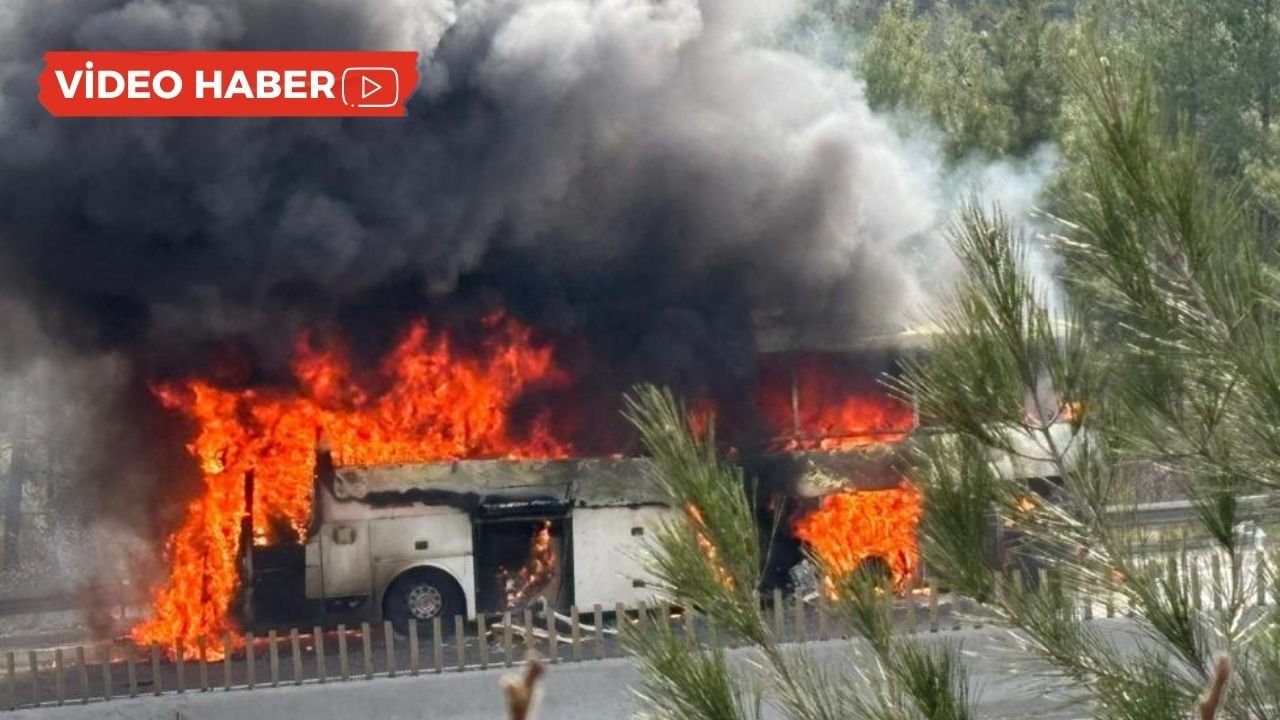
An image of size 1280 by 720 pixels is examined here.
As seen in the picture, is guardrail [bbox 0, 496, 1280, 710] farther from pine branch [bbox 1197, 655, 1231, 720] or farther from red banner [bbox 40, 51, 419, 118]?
red banner [bbox 40, 51, 419, 118]

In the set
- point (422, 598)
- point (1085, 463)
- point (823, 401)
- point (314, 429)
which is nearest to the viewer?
point (1085, 463)

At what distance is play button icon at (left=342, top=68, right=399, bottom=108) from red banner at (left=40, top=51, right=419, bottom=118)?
10mm

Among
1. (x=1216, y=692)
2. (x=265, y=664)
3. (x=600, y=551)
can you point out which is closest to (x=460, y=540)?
(x=600, y=551)

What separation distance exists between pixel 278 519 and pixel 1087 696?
419 inches

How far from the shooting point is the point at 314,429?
50.1ft

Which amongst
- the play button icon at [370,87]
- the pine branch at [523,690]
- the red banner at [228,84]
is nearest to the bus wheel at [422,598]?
the red banner at [228,84]

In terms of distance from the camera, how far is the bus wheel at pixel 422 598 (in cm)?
1356

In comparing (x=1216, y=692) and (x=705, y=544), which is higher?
(x=705, y=544)

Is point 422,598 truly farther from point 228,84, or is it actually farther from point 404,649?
point 228,84

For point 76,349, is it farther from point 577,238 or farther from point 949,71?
→ point 949,71

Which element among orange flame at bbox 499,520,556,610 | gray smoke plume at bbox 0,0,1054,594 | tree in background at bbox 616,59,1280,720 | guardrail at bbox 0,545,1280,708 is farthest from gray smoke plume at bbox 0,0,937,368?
tree in background at bbox 616,59,1280,720

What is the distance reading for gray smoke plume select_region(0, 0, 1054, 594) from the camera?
52.4 feet

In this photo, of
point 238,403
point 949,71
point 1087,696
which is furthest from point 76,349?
point 949,71

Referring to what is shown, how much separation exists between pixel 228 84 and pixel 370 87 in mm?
1460
